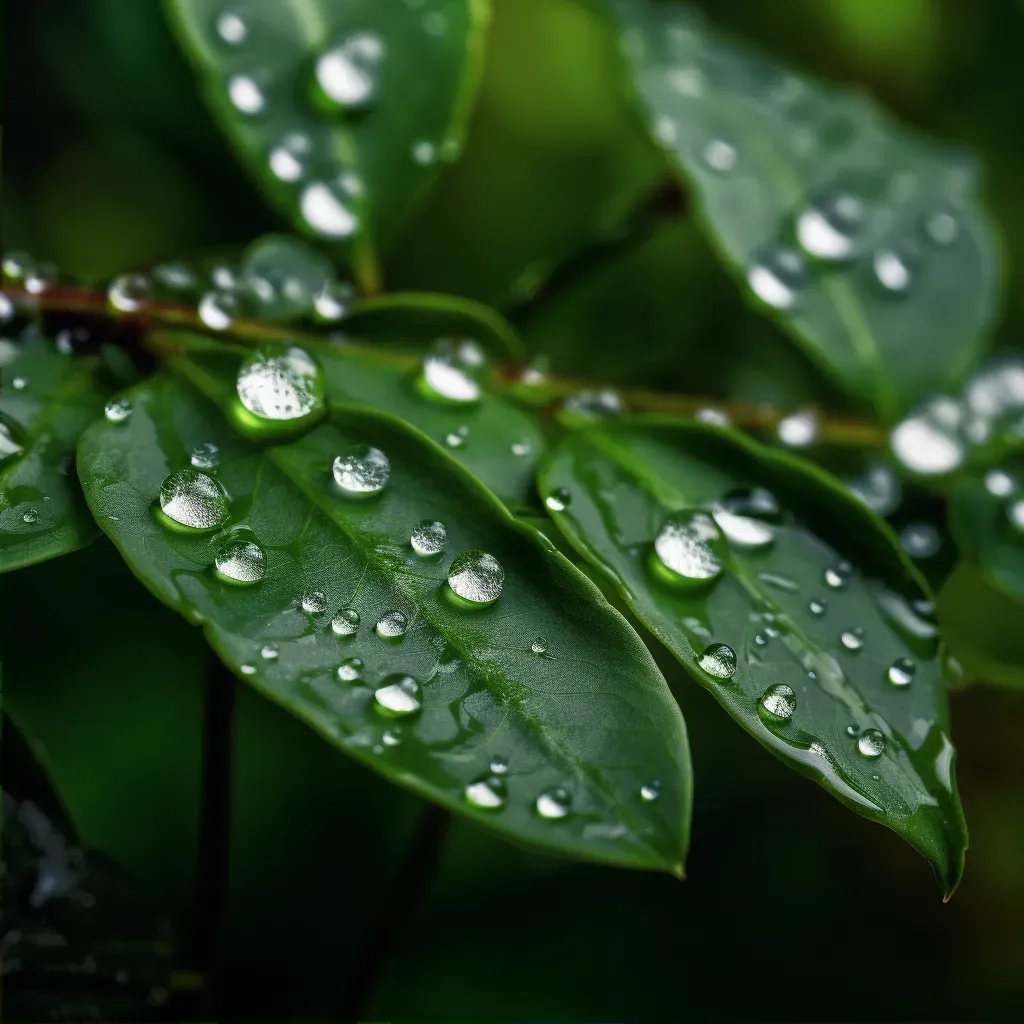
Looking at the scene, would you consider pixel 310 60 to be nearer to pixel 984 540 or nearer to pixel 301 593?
pixel 301 593

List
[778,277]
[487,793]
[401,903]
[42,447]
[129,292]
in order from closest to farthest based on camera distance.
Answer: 1. [487,793]
2. [42,447]
3. [129,292]
4. [401,903]
5. [778,277]

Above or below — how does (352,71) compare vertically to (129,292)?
above

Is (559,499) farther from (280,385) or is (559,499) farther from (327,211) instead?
(327,211)

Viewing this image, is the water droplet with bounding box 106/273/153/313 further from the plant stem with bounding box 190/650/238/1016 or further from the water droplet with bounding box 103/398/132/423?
the plant stem with bounding box 190/650/238/1016

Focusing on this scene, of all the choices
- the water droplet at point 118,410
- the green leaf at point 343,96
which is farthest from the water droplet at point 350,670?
the green leaf at point 343,96

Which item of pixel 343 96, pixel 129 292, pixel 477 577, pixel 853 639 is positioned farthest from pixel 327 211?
pixel 853 639

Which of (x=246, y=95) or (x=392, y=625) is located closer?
(x=392, y=625)

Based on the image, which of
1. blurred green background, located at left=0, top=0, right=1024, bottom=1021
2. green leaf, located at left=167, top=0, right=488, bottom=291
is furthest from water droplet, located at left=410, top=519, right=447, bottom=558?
blurred green background, located at left=0, top=0, right=1024, bottom=1021
